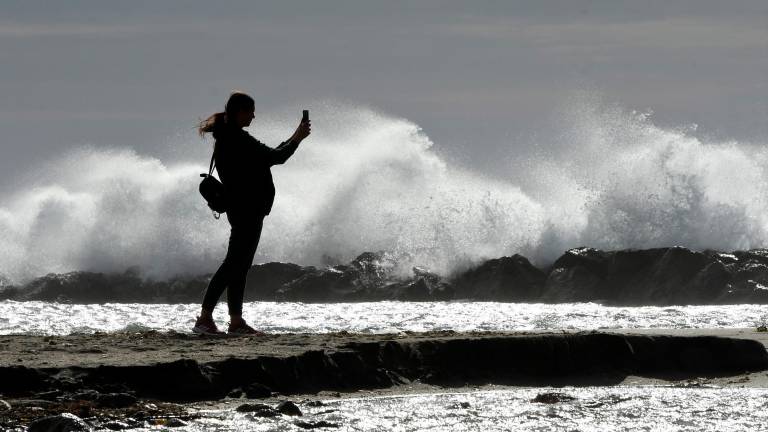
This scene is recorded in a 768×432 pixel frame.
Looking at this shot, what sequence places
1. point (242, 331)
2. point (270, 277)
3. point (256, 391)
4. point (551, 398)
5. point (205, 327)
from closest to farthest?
point (256, 391) → point (551, 398) → point (205, 327) → point (242, 331) → point (270, 277)

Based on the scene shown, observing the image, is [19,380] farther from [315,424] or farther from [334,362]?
[334,362]

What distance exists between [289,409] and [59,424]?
1262 millimetres

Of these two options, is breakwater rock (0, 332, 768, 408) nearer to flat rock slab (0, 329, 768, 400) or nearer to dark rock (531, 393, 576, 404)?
flat rock slab (0, 329, 768, 400)

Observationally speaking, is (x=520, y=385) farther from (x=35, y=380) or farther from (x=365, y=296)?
(x=365, y=296)

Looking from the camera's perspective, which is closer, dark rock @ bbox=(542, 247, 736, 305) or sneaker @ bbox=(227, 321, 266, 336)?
sneaker @ bbox=(227, 321, 266, 336)

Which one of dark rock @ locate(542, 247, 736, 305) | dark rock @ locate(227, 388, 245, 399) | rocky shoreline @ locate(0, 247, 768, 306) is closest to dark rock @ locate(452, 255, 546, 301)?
rocky shoreline @ locate(0, 247, 768, 306)

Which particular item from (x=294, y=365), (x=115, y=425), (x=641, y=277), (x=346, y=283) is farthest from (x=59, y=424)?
(x=346, y=283)

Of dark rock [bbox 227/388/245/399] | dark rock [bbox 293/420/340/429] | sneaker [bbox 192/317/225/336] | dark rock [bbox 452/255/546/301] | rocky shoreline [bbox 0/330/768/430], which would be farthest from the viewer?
dark rock [bbox 452/255/546/301]

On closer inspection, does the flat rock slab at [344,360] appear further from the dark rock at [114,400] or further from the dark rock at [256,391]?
the dark rock at [114,400]

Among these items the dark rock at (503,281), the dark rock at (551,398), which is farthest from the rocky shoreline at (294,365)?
the dark rock at (503,281)

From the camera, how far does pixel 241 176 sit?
789 centimetres

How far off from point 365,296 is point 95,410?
26.4m

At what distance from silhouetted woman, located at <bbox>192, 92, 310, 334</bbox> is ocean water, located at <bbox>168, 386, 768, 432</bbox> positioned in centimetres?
153

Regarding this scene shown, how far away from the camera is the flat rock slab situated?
646cm
